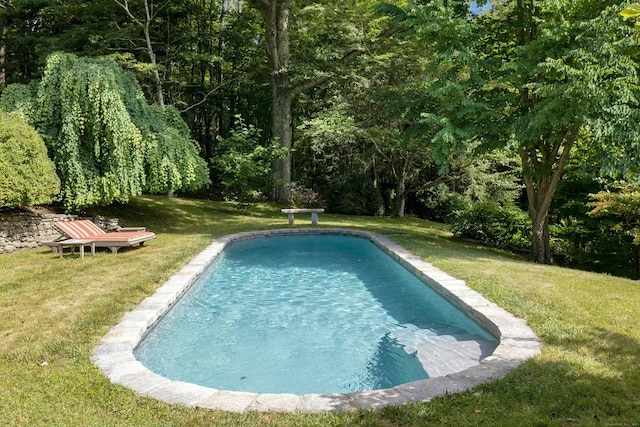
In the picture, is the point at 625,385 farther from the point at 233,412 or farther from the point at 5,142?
the point at 5,142

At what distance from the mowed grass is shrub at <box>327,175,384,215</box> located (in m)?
11.0

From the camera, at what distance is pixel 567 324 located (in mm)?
5516

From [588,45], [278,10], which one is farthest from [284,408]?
[278,10]

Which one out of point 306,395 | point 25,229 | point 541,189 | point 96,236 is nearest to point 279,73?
point 96,236

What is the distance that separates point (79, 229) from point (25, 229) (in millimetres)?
2041

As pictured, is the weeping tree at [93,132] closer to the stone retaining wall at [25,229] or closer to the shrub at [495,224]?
the stone retaining wall at [25,229]

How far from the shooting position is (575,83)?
8.48 meters

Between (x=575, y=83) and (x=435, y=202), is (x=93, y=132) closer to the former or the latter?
(x=575, y=83)

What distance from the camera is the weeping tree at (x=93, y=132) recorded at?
12.1 m

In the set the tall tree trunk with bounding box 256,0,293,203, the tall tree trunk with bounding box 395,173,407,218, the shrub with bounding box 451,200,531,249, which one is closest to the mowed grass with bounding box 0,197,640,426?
the shrub with bounding box 451,200,531,249

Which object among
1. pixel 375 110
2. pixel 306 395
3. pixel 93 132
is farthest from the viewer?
pixel 375 110

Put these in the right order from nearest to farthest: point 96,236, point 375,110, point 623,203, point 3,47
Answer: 1. point 623,203
2. point 96,236
3. point 375,110
4. point 3,47

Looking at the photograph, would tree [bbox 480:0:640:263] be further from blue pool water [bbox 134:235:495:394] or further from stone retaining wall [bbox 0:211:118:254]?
stone retaining wall [bbox 0:211:118:254]

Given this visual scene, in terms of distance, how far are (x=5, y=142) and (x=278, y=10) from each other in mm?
14003
